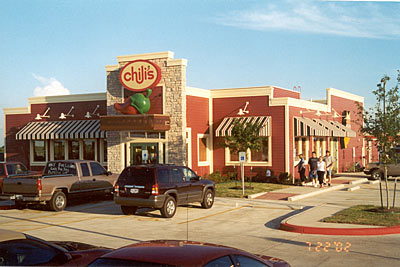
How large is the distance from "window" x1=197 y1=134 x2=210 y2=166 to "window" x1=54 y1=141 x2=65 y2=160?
31.0ft

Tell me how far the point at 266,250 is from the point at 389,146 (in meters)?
7.05

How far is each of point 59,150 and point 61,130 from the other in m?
1.78

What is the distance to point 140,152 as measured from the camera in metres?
28.1

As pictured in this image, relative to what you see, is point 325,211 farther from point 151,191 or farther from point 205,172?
point 205,172

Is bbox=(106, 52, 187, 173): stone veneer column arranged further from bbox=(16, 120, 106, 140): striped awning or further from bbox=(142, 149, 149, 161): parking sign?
bbox=(16, 120, 106, 140): striped awning

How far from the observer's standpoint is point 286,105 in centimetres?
2803

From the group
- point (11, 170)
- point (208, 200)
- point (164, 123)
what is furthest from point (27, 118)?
point (208, 200)

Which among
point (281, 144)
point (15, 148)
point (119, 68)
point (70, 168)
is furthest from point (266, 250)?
point (15, 148)

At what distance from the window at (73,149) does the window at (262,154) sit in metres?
11.5

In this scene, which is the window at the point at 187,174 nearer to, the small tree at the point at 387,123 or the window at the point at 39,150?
the small tree at the point at 387,123

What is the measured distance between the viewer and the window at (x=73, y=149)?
1251 inches

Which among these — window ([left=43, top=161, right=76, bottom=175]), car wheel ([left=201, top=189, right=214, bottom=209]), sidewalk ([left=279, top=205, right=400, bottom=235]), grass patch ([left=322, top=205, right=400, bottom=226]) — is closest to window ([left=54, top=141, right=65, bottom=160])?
window ([left=43, top=161, right=76, bottom=175])

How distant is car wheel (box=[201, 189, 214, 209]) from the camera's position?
18.2 meters

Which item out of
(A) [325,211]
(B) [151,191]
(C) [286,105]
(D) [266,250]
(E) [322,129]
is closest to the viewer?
(D) [266,250]
